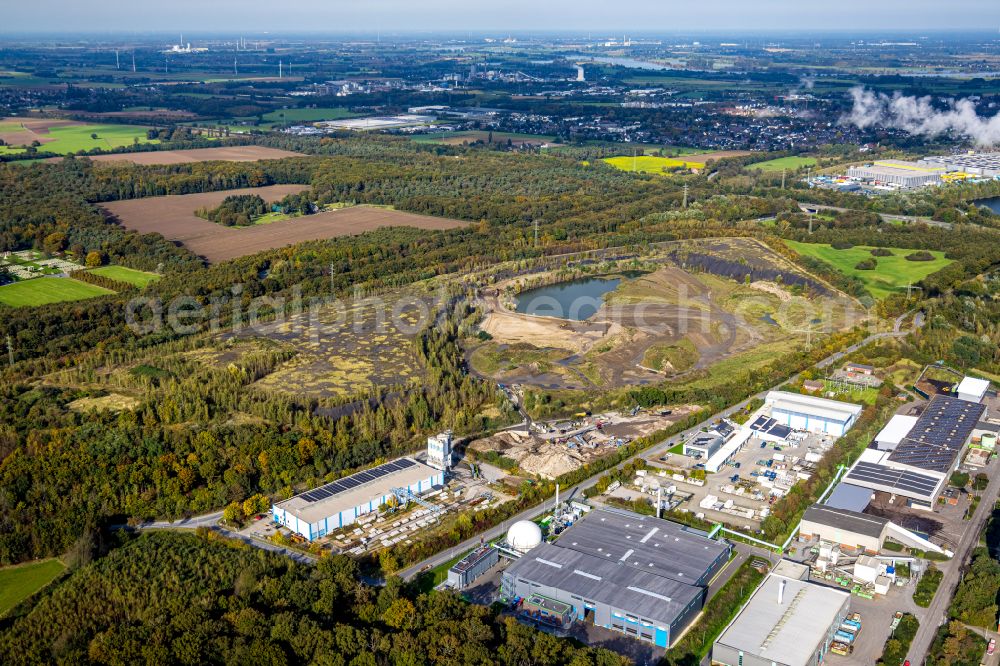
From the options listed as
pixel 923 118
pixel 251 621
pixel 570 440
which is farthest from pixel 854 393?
pixel 923 118

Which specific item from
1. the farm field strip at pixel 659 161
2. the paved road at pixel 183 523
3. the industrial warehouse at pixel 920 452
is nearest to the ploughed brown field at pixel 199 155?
the farm field strip at pixel 659 161

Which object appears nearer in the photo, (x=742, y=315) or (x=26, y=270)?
(x=742, y=315)

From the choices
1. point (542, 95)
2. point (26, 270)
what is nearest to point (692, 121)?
point (542, 95)

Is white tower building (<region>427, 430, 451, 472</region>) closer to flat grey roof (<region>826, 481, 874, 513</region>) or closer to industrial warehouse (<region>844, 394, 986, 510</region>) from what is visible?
flat grey roof (<region>826, 481, 874, 513</region>)

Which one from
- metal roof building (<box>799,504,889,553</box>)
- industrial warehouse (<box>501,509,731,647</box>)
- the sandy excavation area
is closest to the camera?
industrial warehouse (<box>501,509,731,647</box>)

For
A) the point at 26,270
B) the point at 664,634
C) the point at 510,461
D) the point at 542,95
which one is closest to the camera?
the point at 664,634

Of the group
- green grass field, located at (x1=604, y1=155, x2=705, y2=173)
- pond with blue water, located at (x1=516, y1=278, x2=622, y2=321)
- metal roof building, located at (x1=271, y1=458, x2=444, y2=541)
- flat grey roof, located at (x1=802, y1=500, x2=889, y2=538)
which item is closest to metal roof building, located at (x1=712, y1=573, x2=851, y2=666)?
flat grey roof, located at (x1=802, y1=500, x2=889, y2=538)

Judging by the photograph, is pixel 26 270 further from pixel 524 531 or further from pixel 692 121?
pixel 692 121

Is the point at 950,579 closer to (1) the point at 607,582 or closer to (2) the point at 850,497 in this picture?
(2) the point at 850,497
